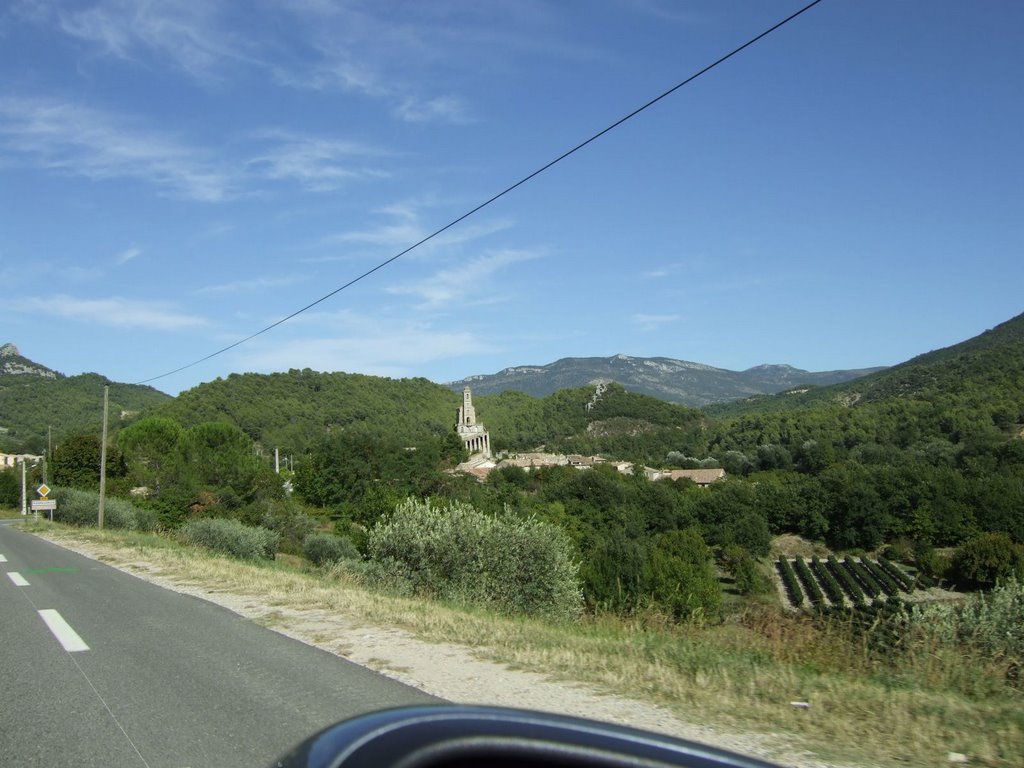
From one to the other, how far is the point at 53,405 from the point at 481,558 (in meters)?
133

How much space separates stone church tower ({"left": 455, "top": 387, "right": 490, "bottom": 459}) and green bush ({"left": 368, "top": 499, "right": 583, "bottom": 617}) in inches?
4927

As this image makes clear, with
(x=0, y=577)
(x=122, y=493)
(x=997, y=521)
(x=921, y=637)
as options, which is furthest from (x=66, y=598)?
(x=997, y=521)

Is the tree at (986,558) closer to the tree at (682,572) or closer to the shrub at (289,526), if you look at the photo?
the tree at (682,572)

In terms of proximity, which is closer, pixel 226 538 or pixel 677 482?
pixel 226 538

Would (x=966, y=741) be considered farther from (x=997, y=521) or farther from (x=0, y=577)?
(x=997, y=521)

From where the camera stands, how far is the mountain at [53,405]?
379 feet

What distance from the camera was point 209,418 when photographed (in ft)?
374

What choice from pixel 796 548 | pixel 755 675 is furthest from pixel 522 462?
pixel 755 675

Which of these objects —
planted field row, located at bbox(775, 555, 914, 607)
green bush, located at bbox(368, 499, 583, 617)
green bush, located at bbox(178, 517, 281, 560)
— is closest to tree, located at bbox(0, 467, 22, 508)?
green bush, located at bbox(178, 517, 281, 560)

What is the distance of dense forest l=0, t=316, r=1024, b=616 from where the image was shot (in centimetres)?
5481

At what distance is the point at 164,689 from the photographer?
575cm

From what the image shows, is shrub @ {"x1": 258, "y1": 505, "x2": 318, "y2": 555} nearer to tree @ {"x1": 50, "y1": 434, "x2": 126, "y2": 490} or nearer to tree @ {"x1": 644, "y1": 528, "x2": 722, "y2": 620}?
tree @ {"x1": 50, "y1": 434, "x2": 126, "y2": 490}

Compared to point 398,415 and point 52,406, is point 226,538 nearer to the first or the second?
point 52,406

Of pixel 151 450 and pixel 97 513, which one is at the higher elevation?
pixel 151 450
